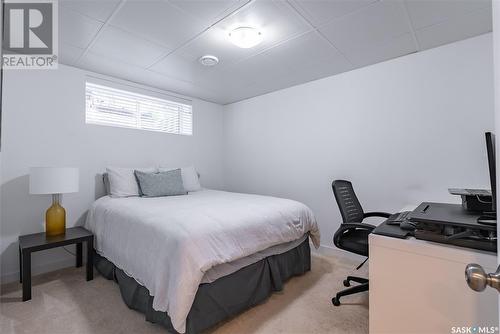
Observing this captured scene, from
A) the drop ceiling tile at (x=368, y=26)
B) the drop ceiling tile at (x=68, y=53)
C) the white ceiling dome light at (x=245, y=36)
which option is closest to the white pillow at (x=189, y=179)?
the drop ceiling tile at (x=68, y=53)

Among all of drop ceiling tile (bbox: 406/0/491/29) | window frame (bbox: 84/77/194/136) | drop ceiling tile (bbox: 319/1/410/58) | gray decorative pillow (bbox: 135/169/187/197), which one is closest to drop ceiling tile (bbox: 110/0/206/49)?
drop ceiling tile (bbox: 319/1/410/58)

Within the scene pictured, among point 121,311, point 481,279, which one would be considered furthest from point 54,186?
point 481,279

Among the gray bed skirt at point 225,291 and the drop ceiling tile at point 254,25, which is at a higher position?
the drop ceiling tile at point 254,25

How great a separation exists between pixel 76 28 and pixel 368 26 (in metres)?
2.42

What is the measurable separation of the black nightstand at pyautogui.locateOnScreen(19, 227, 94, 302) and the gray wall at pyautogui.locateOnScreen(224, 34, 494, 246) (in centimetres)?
230

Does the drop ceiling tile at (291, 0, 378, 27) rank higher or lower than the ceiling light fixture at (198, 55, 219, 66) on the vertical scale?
higher

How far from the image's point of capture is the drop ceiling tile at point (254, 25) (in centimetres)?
175

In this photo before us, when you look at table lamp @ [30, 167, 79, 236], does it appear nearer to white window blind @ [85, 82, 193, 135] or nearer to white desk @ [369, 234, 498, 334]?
white window blind @ [85, 82, 193, 135]

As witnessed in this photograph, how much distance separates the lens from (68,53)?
7.91 ft

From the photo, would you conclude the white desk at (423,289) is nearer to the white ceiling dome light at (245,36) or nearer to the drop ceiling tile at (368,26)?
the drop ceiling tile at (368,26)

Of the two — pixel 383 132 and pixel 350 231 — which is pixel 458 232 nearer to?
pixel 350 231

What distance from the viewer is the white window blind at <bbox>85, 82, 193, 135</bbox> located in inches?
115

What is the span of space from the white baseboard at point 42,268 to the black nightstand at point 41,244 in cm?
14

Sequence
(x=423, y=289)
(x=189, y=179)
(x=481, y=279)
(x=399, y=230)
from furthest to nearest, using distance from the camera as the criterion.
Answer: (x=189, y=179), (x=399, y=230), (x=423, y=289), (x=481, y=279)
